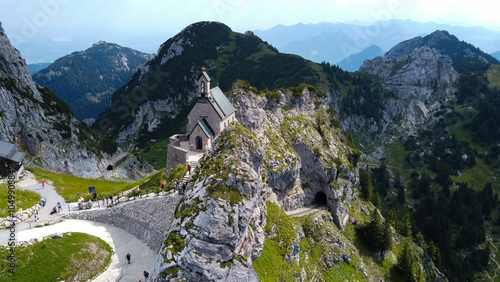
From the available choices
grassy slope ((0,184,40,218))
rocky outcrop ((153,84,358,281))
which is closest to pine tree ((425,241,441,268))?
rocky outcrop ((153,84,358,281))

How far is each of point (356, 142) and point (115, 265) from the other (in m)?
179

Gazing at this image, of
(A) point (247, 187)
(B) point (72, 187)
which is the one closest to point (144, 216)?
(A) point (247, 187)

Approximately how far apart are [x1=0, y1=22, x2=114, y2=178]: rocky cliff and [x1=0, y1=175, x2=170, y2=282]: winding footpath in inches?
2375

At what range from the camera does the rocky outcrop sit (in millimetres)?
29328

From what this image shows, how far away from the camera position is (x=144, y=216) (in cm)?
4019

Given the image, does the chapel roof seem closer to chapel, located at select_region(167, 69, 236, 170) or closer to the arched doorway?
chapel, located at select_region(167, 69, 236, 170)

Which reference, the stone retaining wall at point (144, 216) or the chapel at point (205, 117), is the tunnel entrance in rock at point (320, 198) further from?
the stone retaining wall at point (144, 216)

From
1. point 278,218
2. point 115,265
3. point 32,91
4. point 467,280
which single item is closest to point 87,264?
point 115,265

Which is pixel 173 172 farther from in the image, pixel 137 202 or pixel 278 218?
pixel 278 218

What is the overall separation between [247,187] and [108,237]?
1930 cm

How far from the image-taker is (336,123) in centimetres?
9244

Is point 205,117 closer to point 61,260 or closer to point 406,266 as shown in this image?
point 61,260

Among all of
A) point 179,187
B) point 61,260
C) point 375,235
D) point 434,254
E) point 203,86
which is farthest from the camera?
point 434,254

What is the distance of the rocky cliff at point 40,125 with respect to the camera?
305 ft
